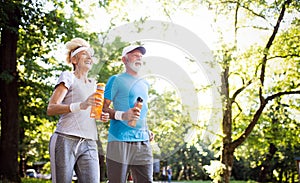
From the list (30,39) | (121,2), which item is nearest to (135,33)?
(30,39)

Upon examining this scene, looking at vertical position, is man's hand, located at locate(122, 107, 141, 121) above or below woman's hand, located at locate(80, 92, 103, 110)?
below

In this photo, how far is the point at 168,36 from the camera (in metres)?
7.39

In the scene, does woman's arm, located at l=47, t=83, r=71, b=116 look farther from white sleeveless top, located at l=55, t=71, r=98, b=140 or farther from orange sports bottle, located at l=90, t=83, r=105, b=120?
orange sports bottle, located at l=90, t=83, r=105, b=120

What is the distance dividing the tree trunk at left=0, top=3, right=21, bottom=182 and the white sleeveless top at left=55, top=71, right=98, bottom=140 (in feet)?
25.9

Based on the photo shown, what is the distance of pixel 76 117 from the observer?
3.06m

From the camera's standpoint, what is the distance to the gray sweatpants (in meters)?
3.00

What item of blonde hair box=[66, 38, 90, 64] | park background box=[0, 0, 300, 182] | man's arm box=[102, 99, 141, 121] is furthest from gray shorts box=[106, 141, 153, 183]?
park background box=[0, 0, 300, 182]

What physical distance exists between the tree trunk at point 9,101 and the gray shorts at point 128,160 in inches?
305

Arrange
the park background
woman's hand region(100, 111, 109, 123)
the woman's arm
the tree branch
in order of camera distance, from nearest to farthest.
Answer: the woman's arm, woman's hand region(100, 111, 109, 123), the park background, the tree branch

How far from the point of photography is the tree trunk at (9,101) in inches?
425

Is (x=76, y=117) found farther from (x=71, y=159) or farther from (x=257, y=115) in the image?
(x=257, y=115)

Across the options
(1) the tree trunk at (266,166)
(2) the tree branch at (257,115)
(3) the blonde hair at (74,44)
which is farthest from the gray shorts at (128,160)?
(1) the tree trunk at (266,166)

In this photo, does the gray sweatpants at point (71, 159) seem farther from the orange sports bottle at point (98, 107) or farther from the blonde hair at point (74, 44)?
the blonde hair at point (74, 44)

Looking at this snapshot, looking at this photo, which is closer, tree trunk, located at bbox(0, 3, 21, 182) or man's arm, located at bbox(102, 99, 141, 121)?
man's arm, located at bbox(102, 99, 141, 121)
